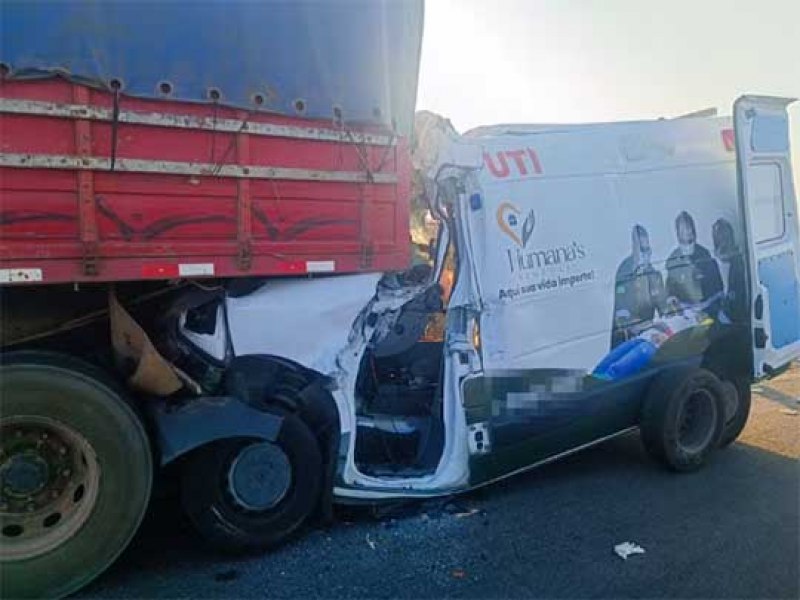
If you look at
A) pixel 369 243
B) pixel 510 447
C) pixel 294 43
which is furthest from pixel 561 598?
pixel 294 43

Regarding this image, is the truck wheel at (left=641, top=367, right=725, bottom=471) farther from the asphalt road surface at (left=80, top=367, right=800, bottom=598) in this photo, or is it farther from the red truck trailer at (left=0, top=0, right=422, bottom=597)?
the red truck trailer at (left=0, top=0, right=422, bottom=597)

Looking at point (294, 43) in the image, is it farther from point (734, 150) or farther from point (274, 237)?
point (734, 150)

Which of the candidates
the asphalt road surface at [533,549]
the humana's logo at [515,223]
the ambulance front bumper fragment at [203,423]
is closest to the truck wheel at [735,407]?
the asphalt road surface at [533,549]

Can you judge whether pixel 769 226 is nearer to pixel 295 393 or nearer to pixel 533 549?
pixel 533 549

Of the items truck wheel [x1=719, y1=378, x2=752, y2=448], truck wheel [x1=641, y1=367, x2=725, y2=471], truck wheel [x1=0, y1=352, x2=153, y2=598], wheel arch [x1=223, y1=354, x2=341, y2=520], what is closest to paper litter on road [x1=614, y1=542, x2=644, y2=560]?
truck wheel [x1=641, y1=367, x2=725, y2=471]

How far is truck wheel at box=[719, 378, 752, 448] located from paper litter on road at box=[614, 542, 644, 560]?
191 cm

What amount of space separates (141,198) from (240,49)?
2.83 feet

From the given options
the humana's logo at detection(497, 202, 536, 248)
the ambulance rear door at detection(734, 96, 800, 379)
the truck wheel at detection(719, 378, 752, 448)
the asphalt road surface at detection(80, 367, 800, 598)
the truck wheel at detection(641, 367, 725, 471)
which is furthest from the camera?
the truck wheel at detection(719, 378, 752, 448)

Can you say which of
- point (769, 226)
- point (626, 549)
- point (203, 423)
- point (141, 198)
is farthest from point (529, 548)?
point (769, 226)

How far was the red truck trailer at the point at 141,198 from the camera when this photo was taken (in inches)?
115

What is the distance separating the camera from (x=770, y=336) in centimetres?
520

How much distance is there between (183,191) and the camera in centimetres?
321

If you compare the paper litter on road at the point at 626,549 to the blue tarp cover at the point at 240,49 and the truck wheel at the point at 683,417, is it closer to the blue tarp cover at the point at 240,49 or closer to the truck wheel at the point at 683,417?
the truck wheel at the point at 683,417

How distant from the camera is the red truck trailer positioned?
292 centimetres
